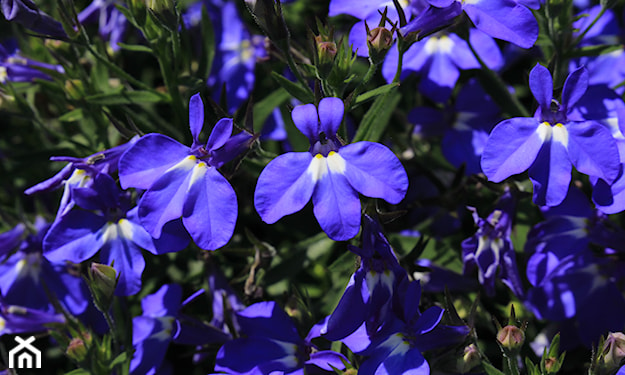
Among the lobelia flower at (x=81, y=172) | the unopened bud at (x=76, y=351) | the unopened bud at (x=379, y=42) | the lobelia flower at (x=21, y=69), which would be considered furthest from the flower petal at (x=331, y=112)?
the lobelia flower at (x=21, y=69)

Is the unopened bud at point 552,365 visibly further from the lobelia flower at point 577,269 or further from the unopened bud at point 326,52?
the unopened bud at point 326,52

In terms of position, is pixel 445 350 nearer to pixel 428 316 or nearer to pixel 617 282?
pixel 428 316

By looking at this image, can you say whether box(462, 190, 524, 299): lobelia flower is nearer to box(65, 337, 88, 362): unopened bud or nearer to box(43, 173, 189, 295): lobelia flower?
box(43, 173, 189, 295): lobelia flower

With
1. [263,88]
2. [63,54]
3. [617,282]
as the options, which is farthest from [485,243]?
[63,54]

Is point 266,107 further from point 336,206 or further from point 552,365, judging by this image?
point 552,365

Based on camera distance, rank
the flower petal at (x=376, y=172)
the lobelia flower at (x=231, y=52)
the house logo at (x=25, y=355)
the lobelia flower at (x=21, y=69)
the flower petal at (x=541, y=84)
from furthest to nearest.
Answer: the lobelia flower at (x=231, y=52)
the lobelia flower at (x=21, y=69)
the house logo at (x=25, y=355)
the flower petal at (x=541, y=84)
the flower petal at (x=376, y=172)
